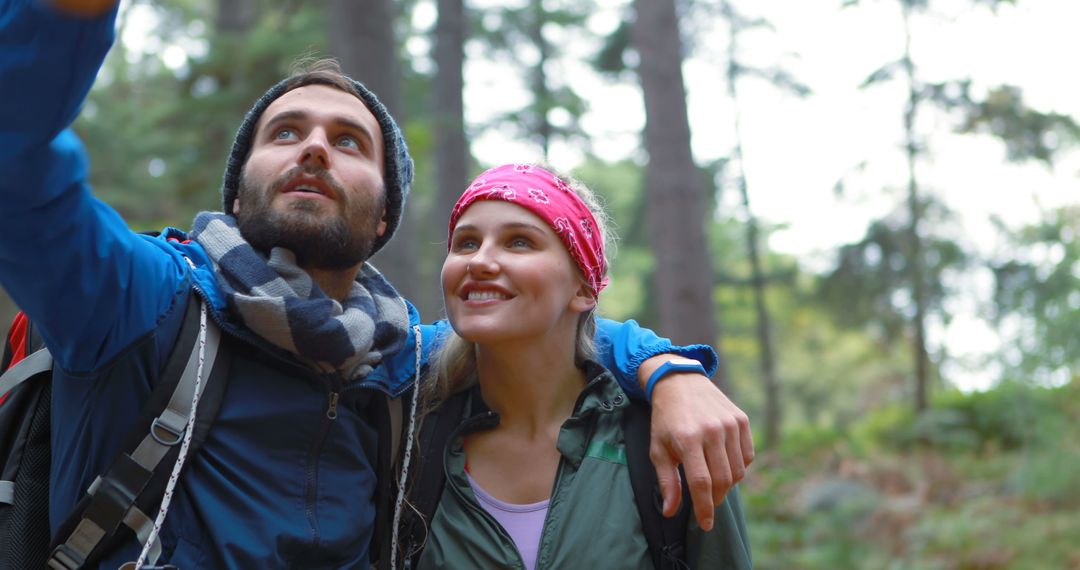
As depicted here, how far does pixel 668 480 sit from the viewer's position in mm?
2701

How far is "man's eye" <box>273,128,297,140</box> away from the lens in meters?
2.96

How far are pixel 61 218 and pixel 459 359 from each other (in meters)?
1.57

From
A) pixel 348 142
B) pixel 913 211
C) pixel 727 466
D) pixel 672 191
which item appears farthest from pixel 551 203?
pixel 913 211

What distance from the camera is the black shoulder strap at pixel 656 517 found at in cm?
275

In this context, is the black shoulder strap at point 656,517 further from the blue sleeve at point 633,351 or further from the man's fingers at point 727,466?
the blue sleeve at point 633,351

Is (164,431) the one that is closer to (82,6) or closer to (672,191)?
(82,6)

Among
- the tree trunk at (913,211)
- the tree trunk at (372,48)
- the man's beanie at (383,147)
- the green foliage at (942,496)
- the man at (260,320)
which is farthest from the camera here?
the tree trunk at (913,211)

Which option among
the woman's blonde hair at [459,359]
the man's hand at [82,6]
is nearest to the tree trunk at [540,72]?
the woman's blonde hair at [459,359]

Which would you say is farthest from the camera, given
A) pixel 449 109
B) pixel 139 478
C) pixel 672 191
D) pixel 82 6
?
pixel 449 109

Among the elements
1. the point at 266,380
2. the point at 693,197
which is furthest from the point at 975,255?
the point at 266,380

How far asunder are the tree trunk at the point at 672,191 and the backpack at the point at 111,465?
5991 mm

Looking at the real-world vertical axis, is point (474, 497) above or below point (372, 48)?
below

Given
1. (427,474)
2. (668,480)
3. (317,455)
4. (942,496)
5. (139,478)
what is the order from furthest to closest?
(942,496), (427,474), (668,480), (317,455), (139,478)

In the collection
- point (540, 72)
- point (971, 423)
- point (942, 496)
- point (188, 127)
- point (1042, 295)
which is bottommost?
point (942, 496)
